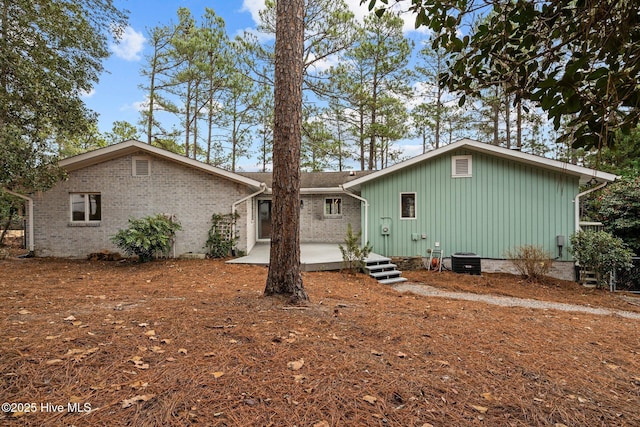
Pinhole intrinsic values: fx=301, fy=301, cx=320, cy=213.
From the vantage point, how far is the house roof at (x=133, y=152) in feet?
31.7

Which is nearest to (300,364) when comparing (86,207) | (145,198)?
(145,198)

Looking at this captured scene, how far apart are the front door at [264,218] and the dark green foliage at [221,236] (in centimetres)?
391

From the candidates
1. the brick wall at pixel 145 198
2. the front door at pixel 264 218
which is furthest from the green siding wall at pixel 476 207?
the front door at pixel 264 218

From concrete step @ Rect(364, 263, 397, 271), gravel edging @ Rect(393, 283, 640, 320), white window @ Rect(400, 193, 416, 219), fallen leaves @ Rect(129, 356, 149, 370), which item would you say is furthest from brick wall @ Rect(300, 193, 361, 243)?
fallen leaves @ Rect(129, 356, 149, 370)

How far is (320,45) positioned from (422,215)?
6.90m

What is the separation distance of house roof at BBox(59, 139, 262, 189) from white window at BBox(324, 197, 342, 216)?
4657 millimetres

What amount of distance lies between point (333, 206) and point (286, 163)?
9.94m

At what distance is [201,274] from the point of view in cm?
753

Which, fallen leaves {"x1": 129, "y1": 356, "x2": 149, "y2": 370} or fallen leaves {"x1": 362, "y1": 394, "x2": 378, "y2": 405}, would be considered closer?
fallen leaves {"x1": 362, "y1": 394, "x2": 378, "y2": 405}

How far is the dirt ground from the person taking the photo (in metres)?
1.91

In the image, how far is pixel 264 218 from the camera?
47.4 ft

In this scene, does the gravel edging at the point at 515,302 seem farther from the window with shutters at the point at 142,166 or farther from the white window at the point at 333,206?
the window with shutters at the point at 142,166

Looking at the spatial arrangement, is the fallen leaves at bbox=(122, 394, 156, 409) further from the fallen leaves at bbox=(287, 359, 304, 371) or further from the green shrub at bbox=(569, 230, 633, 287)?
the green shrub at bbox=(569, 230, 633, 287)

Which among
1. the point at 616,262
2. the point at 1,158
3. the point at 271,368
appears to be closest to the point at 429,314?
the point at 271,368
